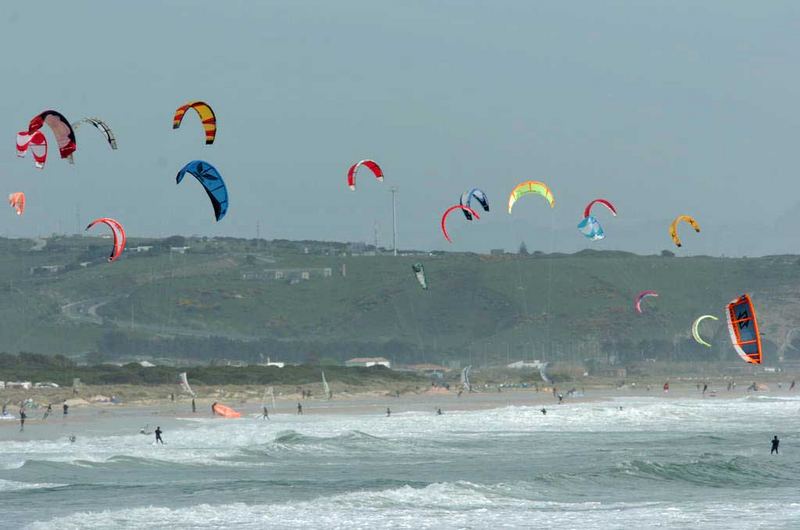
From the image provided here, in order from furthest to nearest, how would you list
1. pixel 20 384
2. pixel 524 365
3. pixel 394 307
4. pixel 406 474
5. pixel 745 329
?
pixel 394 307 → pixel 524 365 → pixel 20 384 → pixel 406 474 → pixel 745 329

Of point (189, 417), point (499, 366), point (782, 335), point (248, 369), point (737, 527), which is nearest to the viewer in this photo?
point (737, 527)

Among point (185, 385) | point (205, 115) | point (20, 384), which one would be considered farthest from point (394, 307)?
point (205, 115)

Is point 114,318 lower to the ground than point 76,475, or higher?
higher

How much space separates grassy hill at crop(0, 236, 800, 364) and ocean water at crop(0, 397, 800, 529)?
46.4 meters

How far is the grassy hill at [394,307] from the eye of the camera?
8344 centimetres

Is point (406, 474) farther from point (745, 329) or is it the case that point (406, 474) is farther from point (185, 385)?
point (185, 385)

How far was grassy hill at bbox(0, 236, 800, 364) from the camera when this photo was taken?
8344cm

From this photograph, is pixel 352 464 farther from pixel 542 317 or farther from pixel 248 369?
pixel 542 317

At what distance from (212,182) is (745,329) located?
31.5ft

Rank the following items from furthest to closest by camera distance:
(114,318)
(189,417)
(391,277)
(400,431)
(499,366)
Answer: (391,277) < (114,318) < (499,366) < (189,417) < (400,431)

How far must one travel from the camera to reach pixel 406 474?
74.5 feet

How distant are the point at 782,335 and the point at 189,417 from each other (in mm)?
58676

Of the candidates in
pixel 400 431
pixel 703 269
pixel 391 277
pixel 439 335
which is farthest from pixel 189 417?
pixel 703 269

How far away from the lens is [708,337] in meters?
88.4
